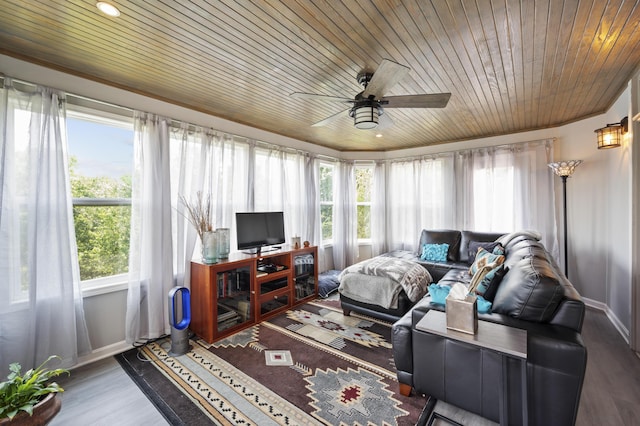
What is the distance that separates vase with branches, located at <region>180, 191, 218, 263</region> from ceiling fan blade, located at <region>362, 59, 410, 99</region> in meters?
2.12

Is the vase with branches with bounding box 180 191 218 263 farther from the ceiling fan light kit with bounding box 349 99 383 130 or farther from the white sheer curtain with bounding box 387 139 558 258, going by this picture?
the white sheer curtain with bounding box 387 139 558 258

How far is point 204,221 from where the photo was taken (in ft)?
9.77

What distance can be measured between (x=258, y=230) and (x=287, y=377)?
178 cm

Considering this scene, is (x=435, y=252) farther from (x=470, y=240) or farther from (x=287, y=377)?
(x=287, y=377)

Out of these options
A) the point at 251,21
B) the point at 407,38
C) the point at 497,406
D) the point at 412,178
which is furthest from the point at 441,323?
the point at 412,178

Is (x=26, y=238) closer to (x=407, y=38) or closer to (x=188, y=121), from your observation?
(x=188, y=121)

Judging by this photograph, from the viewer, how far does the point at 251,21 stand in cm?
171

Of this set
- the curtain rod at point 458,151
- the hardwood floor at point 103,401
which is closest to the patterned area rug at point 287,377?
the hardwood floor at point 103,401

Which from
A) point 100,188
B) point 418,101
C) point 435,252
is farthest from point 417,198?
point 100,188

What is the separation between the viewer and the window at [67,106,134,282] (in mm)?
2424

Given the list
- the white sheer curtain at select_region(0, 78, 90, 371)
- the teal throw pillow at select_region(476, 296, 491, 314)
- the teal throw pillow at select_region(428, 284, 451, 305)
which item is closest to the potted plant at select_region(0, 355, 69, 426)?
the white sheer curtain at select_region(0, 78, 90, 371)

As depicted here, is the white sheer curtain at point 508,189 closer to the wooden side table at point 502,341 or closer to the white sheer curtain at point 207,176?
the wooden side table at point 502,341

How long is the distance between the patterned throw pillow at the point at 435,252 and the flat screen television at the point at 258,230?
232 centimetres

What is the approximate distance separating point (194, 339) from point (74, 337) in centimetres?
96
